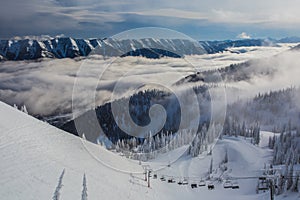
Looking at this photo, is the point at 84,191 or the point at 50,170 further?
the point at 84,191

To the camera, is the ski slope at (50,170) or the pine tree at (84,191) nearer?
the ski slope at (50,170)

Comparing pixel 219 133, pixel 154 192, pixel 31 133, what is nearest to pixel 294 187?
pixel 154 192

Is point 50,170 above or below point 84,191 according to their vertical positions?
above

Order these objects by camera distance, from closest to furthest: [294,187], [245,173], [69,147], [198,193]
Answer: [69,147] → [198,193] → [294,187] → [245,173]

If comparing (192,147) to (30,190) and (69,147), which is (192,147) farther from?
(30,190)

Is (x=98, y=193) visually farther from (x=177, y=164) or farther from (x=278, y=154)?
(x=278, y=154)

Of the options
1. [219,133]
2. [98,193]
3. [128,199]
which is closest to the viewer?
[98,193]

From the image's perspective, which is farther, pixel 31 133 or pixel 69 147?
pixel 69 147

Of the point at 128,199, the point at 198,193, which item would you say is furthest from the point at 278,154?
the point at 128,199

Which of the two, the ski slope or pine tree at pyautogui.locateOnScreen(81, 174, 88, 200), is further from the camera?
pine tree at pyautogui.locateOnScreen(81, 174, 88, 200)

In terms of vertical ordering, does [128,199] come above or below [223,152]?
above

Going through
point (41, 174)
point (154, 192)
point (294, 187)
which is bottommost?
point (294, 187)

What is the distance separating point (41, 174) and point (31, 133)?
10371mm

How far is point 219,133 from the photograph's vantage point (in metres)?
165
